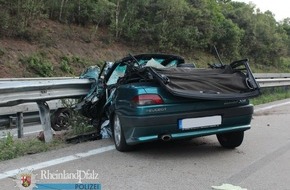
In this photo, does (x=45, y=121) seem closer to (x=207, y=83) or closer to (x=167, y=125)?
(x=167, y=125)

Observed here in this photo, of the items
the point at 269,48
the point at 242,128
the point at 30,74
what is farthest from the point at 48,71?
the point at 269,48

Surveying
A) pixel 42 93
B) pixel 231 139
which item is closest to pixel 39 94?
pixel 42 93

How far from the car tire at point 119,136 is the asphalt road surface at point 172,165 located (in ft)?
0.32

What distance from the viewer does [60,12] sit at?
74.0 ft

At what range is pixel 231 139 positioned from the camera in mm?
5984

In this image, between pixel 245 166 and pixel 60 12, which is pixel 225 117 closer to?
pixel 245 166

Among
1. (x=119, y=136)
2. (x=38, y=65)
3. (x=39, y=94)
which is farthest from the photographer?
(x=38, y=65)

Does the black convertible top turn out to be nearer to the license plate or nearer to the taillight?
the taillight

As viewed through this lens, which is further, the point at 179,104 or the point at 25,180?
the point at 179,104

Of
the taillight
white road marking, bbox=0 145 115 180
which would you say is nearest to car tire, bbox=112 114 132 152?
white road marking, bbox=0 145 115 180

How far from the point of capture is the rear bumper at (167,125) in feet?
16.6

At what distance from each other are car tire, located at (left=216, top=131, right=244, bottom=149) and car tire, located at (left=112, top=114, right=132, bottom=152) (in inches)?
55.8

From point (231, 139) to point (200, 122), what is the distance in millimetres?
936

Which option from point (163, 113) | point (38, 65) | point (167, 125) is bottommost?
point (38, 65)
